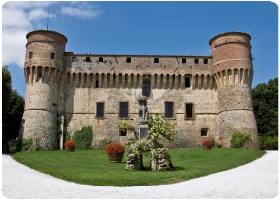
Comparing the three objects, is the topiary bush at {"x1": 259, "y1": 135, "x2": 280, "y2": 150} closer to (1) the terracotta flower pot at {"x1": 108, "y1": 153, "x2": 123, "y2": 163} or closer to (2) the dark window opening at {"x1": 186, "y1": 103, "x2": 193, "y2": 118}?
(2) the dark window opening at {"x1": 186, "y1": 103, "x2": 193, "y2": 118}

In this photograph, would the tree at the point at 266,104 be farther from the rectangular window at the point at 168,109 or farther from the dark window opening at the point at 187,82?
the rectangular window at the point at 168,109

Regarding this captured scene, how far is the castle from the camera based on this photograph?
949 inches

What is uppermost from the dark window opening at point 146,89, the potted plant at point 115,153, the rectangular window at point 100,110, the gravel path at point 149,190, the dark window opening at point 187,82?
the dark window opening at point 187,82

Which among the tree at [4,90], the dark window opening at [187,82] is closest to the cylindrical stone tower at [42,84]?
the tree at [4,90]

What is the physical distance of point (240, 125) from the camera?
23594mm

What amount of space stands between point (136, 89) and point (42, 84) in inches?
360

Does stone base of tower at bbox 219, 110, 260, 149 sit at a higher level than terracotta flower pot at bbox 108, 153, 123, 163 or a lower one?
higher

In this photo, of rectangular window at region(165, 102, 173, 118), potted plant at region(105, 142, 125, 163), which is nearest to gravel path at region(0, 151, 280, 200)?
potted plant at region(105, 142, 125, 163)

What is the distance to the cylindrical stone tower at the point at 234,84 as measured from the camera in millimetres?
23812

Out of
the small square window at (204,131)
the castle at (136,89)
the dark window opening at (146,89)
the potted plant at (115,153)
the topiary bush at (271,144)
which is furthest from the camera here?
the dark window opening at (146,89)

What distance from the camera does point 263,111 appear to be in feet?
101

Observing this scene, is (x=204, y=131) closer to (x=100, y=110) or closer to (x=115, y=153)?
(x=100, y=110)

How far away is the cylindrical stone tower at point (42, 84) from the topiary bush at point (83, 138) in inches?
76.5

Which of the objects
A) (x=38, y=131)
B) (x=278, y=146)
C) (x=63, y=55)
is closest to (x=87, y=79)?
(x=63, y=55)
